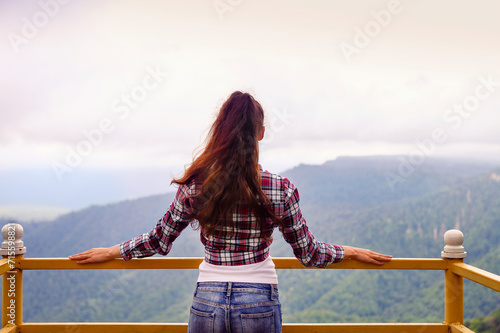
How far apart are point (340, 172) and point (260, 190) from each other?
6821cm

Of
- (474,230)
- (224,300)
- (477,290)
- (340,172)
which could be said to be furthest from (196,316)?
(340,172)

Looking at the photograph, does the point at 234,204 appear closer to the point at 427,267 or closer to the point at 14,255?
the point at 427,267

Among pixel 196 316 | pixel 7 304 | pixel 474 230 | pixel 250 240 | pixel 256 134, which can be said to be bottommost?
pixel 474 230

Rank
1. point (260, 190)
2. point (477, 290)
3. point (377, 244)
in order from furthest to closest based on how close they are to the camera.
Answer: point (377, 244)
point (477, 290)
point (260, 190)

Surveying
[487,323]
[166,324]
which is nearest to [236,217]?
[166,324]

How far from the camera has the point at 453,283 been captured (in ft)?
7.47

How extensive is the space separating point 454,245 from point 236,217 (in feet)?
4.53

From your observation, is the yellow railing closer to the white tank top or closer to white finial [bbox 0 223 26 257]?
white finial [bbox 0 223 26 257]

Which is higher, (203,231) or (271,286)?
(203,231)

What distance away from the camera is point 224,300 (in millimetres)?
1484

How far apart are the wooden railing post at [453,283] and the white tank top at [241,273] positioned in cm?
117

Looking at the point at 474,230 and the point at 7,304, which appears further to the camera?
the point at 474,230

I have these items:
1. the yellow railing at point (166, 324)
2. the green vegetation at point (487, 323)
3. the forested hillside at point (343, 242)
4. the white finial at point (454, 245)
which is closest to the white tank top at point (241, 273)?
the yellow railing at point (166, 324)

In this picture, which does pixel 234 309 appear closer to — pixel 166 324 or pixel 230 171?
pixel 230 171
